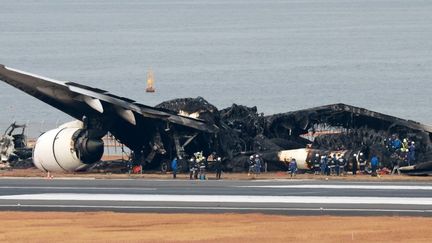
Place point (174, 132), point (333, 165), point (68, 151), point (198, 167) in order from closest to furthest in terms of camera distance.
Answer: point (198, 167), point (333, 165), point (68, 151), point (174, 132)

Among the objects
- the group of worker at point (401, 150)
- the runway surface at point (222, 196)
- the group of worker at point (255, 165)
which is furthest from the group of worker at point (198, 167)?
the group of worker at point (401, 150)

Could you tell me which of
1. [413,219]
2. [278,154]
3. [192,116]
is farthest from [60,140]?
[413,219]

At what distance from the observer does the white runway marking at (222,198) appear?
2157 inches

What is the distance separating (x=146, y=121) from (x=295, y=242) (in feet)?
115

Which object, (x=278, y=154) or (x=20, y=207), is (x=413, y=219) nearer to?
(x=20, y=207)

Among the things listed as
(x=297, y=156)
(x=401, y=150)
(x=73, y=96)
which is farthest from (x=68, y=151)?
(x=401, y=150)

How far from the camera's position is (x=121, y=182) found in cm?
6838

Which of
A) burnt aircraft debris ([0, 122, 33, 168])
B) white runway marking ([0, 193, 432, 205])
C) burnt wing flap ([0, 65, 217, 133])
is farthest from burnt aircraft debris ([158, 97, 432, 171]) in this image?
white runway marking ([0, 193, 432, 205])

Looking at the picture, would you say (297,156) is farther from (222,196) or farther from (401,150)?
(222,196)

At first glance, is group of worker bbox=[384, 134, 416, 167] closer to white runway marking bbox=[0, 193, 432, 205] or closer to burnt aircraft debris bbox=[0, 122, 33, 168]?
white runway marking bbox=[0, 193, 432, 205]

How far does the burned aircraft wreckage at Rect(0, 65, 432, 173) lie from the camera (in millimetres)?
74562

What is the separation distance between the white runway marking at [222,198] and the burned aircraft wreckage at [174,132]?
1509 cm

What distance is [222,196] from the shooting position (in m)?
58.2

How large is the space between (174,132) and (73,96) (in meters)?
6.87
